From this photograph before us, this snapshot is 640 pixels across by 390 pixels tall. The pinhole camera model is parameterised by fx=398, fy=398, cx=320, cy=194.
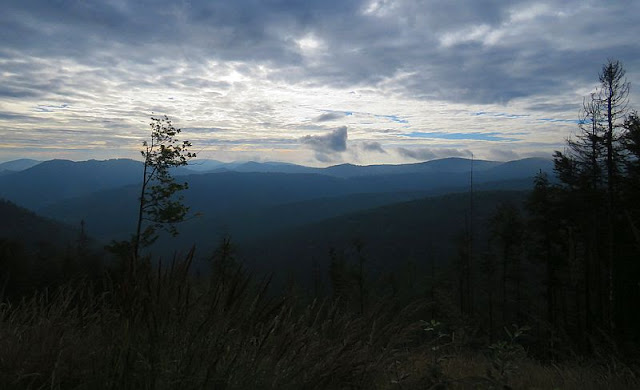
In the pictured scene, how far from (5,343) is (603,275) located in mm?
31816

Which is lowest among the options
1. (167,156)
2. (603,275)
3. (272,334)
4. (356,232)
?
(356,232)

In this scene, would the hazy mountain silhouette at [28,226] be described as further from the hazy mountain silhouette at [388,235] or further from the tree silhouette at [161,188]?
the tree silhouette at [161,188]

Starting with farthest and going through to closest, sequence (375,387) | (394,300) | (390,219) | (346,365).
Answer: (390,219) → (394,300) → (375,387) → (346,365)

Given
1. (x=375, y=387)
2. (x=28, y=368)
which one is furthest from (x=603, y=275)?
(x=28, y=368)

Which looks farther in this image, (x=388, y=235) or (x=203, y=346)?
(x=388, y=235)

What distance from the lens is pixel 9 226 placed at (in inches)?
6058

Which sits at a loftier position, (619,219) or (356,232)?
(619,219)

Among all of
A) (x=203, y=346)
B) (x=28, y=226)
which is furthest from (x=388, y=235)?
(x=203, y=346)

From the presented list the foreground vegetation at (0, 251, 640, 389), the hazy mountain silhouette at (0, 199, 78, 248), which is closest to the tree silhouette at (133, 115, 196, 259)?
the foreground vegetation at (0, 251, 640, 389)

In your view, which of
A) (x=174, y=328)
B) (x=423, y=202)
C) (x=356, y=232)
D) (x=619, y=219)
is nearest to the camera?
(x=174, y=328)

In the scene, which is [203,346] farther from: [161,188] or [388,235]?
[388,235]

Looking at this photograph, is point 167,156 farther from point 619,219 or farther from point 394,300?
point 619,219

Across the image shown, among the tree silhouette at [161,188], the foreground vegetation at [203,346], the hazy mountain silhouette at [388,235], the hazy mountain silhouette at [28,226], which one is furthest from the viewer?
the hazy mountain silhouette at [28,226]

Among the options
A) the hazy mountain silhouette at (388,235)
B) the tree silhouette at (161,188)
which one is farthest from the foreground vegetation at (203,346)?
the hazy mountain silhouette at (388,235)
